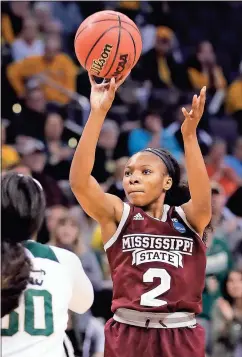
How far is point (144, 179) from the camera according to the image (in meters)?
4.51

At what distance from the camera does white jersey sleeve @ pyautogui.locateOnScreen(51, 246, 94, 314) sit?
374 cm

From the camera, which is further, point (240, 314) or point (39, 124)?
point (39, 124)

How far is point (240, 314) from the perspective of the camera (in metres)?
7.07

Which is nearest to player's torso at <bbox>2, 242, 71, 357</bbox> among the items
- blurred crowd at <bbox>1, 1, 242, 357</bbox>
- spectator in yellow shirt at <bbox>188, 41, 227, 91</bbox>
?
blurred crowd at <bbox>1, 1, 242, 357</bbox>

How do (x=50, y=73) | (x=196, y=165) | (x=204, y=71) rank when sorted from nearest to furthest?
(x=196, y=165) → (x=50, y=73) → (x=204, y=71)

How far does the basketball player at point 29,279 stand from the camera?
11.2 feet

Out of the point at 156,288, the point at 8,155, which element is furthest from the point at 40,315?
the point at 8,155

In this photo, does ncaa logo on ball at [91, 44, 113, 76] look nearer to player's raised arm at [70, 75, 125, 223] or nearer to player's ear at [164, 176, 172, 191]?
player's raised arm at [70, 75, 125, 223]

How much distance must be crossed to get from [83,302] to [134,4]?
8.13m

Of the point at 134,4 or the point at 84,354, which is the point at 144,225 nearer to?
the point at 84,354

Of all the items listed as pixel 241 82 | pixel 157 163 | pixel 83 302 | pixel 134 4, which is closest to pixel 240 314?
pixel 157 163

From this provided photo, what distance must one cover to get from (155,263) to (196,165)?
0.56m

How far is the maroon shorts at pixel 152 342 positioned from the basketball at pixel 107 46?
143 cm

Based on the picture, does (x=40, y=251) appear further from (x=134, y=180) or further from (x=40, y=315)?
(x=134, y=180)
